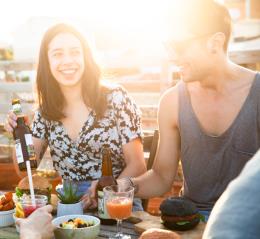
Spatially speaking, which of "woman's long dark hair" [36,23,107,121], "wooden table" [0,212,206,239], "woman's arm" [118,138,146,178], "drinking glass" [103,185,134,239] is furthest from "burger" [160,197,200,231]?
"woman's long dark hair" [36,23,107,121]

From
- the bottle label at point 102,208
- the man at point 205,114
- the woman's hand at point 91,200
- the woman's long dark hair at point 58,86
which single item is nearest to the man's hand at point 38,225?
the bottle label at point 102,208

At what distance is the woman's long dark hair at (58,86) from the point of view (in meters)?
2.88

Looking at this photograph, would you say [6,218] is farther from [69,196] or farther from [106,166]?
[106,166]

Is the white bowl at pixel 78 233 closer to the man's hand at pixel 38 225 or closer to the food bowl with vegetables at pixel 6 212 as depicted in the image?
the man's hand at pixel 38 225

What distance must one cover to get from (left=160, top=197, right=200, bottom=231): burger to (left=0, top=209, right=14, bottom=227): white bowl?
69 centimetres

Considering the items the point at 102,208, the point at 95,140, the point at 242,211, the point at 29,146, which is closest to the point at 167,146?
the point at 95,140

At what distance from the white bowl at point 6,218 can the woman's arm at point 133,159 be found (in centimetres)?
88

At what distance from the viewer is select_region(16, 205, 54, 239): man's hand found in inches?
65.2

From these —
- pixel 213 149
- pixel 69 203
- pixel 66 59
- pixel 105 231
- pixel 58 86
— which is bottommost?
pixel 105 231

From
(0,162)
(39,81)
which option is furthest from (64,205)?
(0,162)

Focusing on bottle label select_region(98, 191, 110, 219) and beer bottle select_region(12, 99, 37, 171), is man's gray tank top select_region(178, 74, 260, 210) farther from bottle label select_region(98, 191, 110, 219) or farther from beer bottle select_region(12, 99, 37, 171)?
beer bottle select_region(12, 99, 37, 171)

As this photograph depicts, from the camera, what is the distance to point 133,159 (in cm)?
279

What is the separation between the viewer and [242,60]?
5188 mm

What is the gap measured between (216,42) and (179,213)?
3.24 feet
